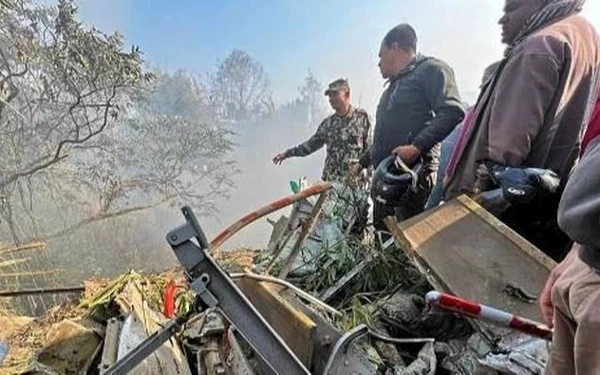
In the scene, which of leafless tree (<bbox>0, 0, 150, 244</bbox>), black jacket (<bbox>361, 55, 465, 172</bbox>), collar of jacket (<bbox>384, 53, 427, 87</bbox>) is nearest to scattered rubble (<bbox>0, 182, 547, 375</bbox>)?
black jacket (<bbox>361, 55, 465, 172</bbox>)

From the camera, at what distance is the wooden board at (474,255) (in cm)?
171

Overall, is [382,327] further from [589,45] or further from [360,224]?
[589,45]

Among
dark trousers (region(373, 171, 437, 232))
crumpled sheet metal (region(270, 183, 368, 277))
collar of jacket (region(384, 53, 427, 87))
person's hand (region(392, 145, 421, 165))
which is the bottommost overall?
dark trousers (region(373, 171, 437, 232))

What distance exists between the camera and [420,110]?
10.3 feet

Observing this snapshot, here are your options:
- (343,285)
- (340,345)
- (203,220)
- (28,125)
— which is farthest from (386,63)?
(203,220)

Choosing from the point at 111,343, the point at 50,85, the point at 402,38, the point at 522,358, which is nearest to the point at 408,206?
the point at 402,38

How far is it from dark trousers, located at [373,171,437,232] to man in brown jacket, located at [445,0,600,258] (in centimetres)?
88

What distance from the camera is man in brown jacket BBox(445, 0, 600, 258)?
1958mm

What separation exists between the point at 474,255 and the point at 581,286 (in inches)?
42.4

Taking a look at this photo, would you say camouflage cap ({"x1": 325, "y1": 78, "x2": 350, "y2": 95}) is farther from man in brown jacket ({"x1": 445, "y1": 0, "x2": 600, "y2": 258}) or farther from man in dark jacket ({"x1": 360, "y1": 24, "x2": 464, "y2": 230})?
man in brown jacket ({"x1": 445, "y1": 0, "x2": 600, "y2": 258})

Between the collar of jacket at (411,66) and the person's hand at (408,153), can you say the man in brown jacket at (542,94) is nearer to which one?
the person's hand at (408,153)

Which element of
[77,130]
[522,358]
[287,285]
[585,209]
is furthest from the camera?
[77,130]

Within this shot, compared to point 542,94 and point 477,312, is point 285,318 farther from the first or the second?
point 542,94

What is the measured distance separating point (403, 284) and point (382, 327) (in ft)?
1.13
